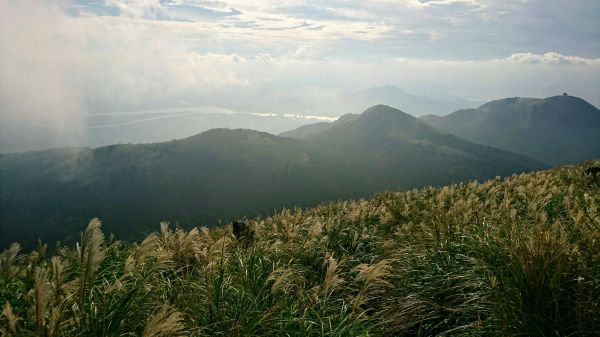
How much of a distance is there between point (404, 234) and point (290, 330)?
3.47 meters

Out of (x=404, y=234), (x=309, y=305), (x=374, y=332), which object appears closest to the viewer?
(x=374, y=332)

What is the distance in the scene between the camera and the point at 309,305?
177 inches

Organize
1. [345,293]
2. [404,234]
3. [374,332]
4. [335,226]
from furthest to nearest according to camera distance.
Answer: [335,226]
[404,234]
[345,293]
[374,332]

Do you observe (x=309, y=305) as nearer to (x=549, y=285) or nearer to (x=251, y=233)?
(x=549, y=285)

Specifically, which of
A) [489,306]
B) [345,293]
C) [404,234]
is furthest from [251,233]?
[489,306]

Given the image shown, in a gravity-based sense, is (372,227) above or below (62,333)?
below

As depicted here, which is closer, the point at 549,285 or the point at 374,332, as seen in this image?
the point at 549,285

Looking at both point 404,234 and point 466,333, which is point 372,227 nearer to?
point 404,234

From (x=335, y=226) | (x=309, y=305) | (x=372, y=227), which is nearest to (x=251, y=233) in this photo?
(x=335, y=226)

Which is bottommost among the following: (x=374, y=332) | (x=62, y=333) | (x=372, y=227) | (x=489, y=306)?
(x=372, y=227)

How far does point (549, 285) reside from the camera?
3.55m

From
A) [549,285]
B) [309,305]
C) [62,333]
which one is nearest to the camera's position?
[62,333]

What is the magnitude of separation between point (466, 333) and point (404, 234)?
3.11 metres

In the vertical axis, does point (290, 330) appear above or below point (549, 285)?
below
